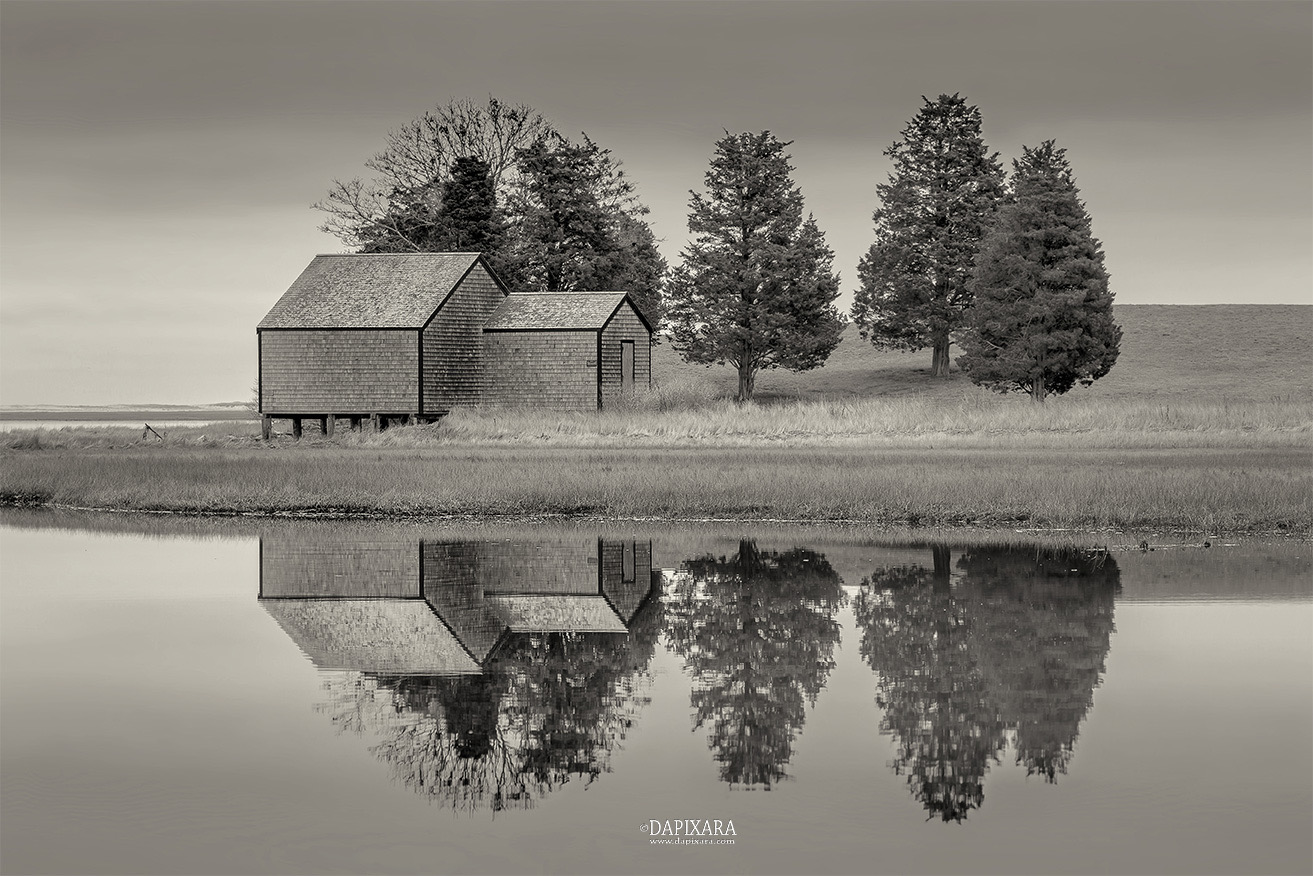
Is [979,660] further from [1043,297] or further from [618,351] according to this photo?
[1043,297]

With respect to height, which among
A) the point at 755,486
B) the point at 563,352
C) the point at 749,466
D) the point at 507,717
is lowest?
the point at 507,717

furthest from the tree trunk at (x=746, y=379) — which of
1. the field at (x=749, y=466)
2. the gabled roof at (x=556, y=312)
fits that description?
the gabled roof at (x=556, y=312)

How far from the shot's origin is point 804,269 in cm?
7012

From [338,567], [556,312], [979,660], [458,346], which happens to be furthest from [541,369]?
[979,660]

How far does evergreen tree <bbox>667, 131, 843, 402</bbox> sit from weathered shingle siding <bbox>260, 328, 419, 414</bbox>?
20751 mm

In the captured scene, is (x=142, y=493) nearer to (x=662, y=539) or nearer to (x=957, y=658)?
(x=662, y=539)

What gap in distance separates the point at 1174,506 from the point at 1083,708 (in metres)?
14.8

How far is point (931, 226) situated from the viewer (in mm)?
74875

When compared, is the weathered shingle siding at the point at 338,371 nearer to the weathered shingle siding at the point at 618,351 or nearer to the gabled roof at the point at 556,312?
the gabled roof at the point at 556,312

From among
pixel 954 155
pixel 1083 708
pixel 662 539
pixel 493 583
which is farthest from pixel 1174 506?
pixel 954 155

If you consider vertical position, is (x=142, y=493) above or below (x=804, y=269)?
below

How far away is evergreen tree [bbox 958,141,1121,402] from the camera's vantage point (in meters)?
60.7

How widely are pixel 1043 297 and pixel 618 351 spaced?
18.5 meters

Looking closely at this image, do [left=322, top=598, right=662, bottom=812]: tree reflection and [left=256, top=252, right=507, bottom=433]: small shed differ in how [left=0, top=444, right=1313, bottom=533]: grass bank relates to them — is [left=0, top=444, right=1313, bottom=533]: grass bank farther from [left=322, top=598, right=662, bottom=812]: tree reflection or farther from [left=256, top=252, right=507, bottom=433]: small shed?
[left=256, top=252, right=507, bottom=433]: small shed
